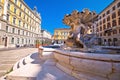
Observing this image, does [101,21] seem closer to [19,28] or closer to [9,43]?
[19,28]

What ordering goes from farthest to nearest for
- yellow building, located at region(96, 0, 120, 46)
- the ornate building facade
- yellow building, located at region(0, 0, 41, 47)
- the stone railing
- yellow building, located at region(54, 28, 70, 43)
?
yellow building, located at region(54, 28, 70, 43) < the ornate building facade < yellow building, located at region(96, 0, 120, 46) < yellow building, located at region(0, 0, 41, 47) < the stone railing

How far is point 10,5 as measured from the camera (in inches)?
1122

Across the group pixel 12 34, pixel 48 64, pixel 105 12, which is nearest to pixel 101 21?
pixel 105 12

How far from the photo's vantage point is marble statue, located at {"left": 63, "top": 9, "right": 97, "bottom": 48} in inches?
211

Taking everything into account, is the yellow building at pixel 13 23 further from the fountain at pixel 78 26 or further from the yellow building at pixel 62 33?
the yellow building at pixel 62 33

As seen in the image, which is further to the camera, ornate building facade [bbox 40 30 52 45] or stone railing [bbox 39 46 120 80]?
ornate building facade [bbox 40 30 52 45]

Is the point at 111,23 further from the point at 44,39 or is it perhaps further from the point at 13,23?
the point at 13,23

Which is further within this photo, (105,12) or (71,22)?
(105,12)

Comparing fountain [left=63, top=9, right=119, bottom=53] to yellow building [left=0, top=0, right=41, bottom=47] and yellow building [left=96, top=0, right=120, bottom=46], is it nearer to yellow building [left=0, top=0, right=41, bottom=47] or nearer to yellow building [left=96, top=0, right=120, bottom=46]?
yellow building [left=0, top=0, right=41, bottom=47]

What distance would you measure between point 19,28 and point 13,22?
349 centimetres

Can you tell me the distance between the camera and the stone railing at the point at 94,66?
2.05 m

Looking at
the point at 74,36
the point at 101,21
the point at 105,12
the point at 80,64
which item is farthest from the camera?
the point at 101,21

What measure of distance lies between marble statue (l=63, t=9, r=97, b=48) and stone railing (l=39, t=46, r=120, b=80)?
2.60m

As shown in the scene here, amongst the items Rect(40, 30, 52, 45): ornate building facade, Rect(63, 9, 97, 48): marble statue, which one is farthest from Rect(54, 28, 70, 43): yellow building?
Rect(63, 9, 97, 48): marble statue
